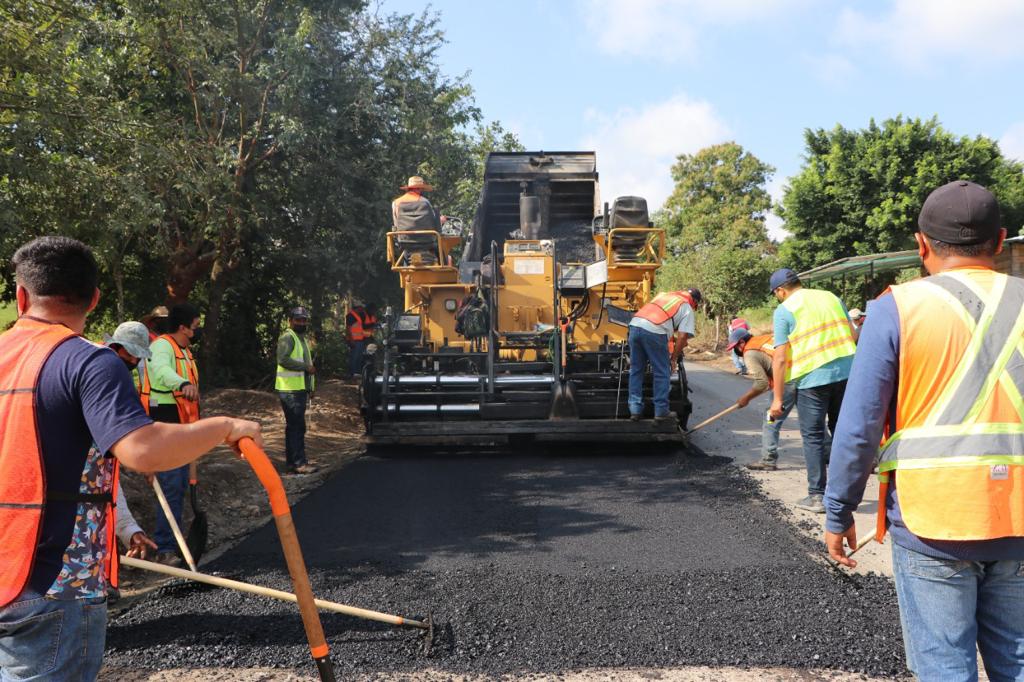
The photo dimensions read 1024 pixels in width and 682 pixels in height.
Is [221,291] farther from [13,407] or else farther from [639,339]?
[13,407]

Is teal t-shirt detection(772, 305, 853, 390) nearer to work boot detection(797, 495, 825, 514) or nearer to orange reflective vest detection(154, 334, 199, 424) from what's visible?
work boot detection(797, 495, 825, 514)

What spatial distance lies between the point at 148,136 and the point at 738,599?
6300 mm

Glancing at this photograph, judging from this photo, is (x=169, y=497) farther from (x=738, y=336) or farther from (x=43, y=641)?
(x=738, y=336)

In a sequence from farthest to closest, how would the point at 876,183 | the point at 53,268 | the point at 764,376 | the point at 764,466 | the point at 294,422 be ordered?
the point at 876,183 < the point at 294,422 < the point at 764,376 < the point at 764,466 < the point at 53,268

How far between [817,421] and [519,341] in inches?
143

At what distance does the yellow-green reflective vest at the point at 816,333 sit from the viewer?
4.88 m

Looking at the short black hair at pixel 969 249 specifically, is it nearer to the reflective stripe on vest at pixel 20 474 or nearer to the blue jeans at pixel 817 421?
the reflective stripe on vest at pixel 20 474

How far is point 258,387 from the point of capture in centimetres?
1228

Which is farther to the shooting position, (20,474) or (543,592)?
(543,592)

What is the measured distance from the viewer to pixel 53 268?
5.75 feet

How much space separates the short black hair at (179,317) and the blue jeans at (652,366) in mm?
3795

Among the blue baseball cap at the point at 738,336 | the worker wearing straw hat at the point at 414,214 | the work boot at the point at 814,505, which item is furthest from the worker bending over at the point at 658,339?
the worker wearing straw hat at the point at 414,214

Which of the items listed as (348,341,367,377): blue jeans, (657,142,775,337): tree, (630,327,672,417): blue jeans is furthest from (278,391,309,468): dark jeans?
(657,142,775,337): tree

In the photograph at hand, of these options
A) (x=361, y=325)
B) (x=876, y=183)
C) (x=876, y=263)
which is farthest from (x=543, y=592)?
(x=876, y=183)
